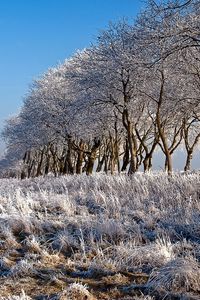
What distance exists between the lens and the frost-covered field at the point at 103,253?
4898mm

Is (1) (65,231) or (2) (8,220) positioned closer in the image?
(1) (65,231)

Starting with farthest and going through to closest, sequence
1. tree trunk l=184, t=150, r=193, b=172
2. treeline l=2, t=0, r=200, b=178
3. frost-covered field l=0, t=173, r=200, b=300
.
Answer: tree trunk l=184, t=150, r=193, b=172
treeline l=2, t=0, r=200, b=178
frost-covered field l=0, t=173, r=200, b=300

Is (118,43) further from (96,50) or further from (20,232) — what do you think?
(20,232)

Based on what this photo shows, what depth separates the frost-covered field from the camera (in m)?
4.90

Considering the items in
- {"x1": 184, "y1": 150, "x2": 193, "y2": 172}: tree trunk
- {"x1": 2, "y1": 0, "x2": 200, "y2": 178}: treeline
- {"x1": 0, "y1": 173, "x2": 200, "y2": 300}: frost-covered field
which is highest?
{"x1": 2, "y1": 0, "x2": 200, "y2": 178}: treeline

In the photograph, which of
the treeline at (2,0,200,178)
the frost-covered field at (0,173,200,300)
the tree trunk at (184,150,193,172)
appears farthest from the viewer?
the tree trunk at (184,150,193,172)

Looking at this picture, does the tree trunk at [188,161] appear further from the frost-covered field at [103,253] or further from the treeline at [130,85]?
the frost-covered field at [103,253]

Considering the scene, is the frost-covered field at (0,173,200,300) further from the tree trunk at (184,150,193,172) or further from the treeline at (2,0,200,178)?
the tree trunk at (184,150,193,172)

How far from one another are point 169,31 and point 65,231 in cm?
815

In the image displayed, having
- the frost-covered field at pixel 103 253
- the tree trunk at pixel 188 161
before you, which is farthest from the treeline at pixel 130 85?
the frost-covered field at pixel 103 253

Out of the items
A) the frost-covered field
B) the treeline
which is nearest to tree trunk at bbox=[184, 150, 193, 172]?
the treeline

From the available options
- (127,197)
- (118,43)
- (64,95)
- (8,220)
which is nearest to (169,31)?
(127,197)

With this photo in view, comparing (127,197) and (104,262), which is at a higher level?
(127,197)

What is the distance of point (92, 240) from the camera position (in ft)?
21.4
